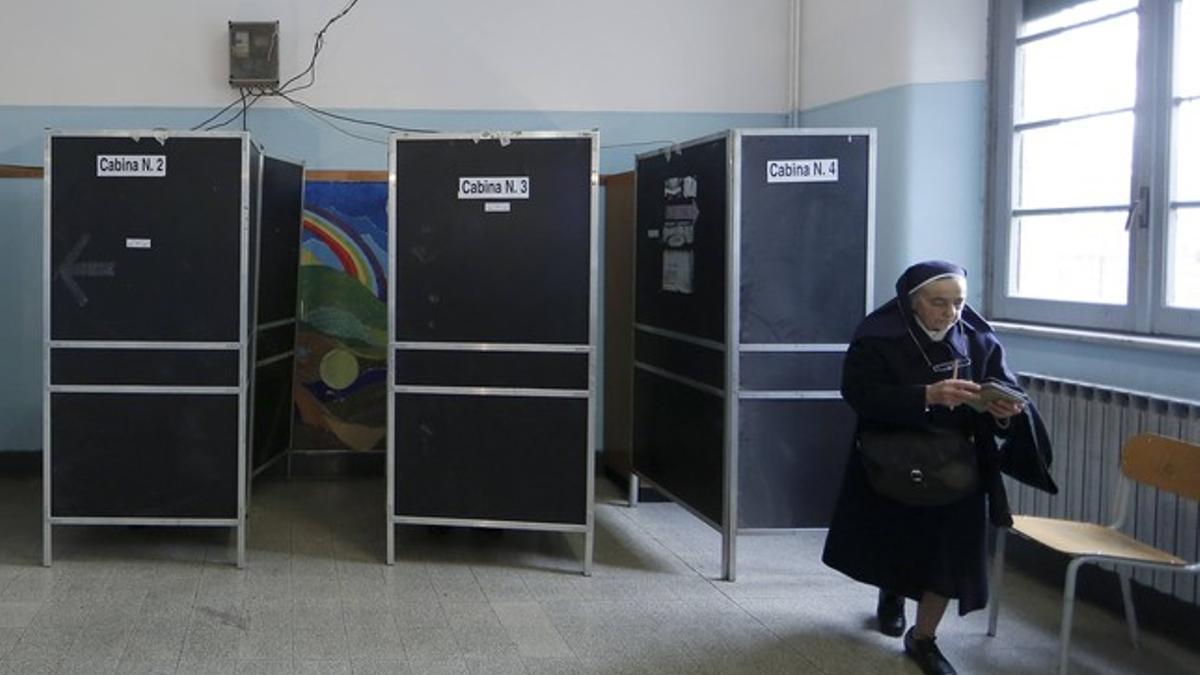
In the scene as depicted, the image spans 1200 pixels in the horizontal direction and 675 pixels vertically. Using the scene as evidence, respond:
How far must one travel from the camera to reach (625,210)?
623 cm

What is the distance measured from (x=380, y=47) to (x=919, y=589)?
173 inches

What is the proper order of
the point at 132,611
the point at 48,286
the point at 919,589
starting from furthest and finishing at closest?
the point at 48,286
the point at 132,611
the point at 919,589

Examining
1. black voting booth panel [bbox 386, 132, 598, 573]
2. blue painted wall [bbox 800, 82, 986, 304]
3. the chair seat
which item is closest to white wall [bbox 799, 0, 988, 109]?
blue painted wall [bbox 800, 82, 986, 304]

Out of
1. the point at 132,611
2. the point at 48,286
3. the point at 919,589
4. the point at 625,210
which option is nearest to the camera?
the point at 919,589

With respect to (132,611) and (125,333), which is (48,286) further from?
(132,611)

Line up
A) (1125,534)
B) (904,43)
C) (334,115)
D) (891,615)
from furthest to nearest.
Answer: (334,115)
(904,43)
(891,615)
(1125,534)

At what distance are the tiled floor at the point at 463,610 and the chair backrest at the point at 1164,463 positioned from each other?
0.66m

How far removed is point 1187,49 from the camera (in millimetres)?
4270

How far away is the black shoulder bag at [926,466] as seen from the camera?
357cm

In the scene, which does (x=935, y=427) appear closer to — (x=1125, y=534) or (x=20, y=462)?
(x=1125, y=534)

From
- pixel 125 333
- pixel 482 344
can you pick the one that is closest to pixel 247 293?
pixel 125 333

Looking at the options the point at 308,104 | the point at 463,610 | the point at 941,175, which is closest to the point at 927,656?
the point at 463,610

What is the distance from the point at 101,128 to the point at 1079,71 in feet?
16.5

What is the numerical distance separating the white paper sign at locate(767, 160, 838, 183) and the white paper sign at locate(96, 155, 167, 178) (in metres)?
2.58
